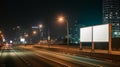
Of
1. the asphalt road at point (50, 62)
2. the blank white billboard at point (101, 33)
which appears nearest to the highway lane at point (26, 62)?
the asphalt road at point (50, 62)

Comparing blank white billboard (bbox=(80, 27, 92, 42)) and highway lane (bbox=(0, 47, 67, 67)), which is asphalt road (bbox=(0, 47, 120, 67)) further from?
blank white billboard (bbox=(80, 27, 92, 42))

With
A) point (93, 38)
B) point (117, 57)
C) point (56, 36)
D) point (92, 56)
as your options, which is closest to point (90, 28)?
point (93, 38)

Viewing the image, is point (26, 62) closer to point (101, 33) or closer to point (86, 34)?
point (101, 33)

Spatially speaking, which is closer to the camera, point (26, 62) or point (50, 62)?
point (50, 62)

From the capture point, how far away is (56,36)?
632 ft

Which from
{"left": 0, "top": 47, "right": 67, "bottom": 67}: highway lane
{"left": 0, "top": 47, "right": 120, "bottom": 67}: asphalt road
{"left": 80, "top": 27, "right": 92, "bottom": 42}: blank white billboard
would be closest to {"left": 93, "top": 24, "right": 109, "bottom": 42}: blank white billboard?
{"left": 80, "top": 27, "right": 92, "bottom": 42}: blank white billboard

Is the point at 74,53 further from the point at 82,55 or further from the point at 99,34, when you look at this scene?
the point at 99,34

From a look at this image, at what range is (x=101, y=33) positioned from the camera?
42000 mm

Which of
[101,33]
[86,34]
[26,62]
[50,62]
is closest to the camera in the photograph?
[50,62]

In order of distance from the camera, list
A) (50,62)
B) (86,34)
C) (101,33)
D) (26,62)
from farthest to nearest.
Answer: (86,34) < (101,33) < (26,62) < (50,62)

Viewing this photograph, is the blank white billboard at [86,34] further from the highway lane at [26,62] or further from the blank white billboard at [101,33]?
the highway lane at [26,62]

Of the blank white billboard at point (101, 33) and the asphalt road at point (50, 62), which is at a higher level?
the blank white billboard at point (101, 33)

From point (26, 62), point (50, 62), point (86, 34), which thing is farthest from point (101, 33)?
point (26, 62)

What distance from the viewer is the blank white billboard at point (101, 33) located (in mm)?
40356
